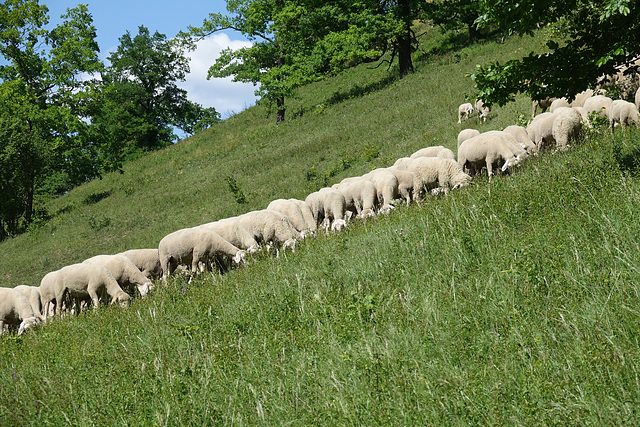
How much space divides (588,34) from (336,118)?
2567 cm

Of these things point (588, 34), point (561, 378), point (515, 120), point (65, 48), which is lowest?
point (561, 378)

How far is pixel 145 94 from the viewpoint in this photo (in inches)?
2603

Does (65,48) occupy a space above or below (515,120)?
above

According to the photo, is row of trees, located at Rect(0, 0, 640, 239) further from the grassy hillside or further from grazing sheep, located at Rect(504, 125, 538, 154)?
the grassy hillside

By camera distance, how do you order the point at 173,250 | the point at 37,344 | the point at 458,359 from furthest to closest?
the point at 173,250
the point at 37,344
the point at 458,359

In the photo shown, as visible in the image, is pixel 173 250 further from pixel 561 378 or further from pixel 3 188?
pixel 3 188

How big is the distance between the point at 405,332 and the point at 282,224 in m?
9.97

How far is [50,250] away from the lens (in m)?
27.2

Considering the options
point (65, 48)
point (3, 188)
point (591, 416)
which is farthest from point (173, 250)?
point (65, 48)

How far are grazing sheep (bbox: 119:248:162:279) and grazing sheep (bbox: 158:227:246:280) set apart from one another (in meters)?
0.82

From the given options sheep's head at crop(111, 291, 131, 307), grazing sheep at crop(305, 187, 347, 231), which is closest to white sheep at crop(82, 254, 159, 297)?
sheep's head at crop(111, 291, 131, 307)

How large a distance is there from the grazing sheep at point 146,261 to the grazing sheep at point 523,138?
11.0 metres

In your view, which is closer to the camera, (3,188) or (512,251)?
(512,251)

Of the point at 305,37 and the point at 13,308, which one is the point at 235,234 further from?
the point at 305,37
